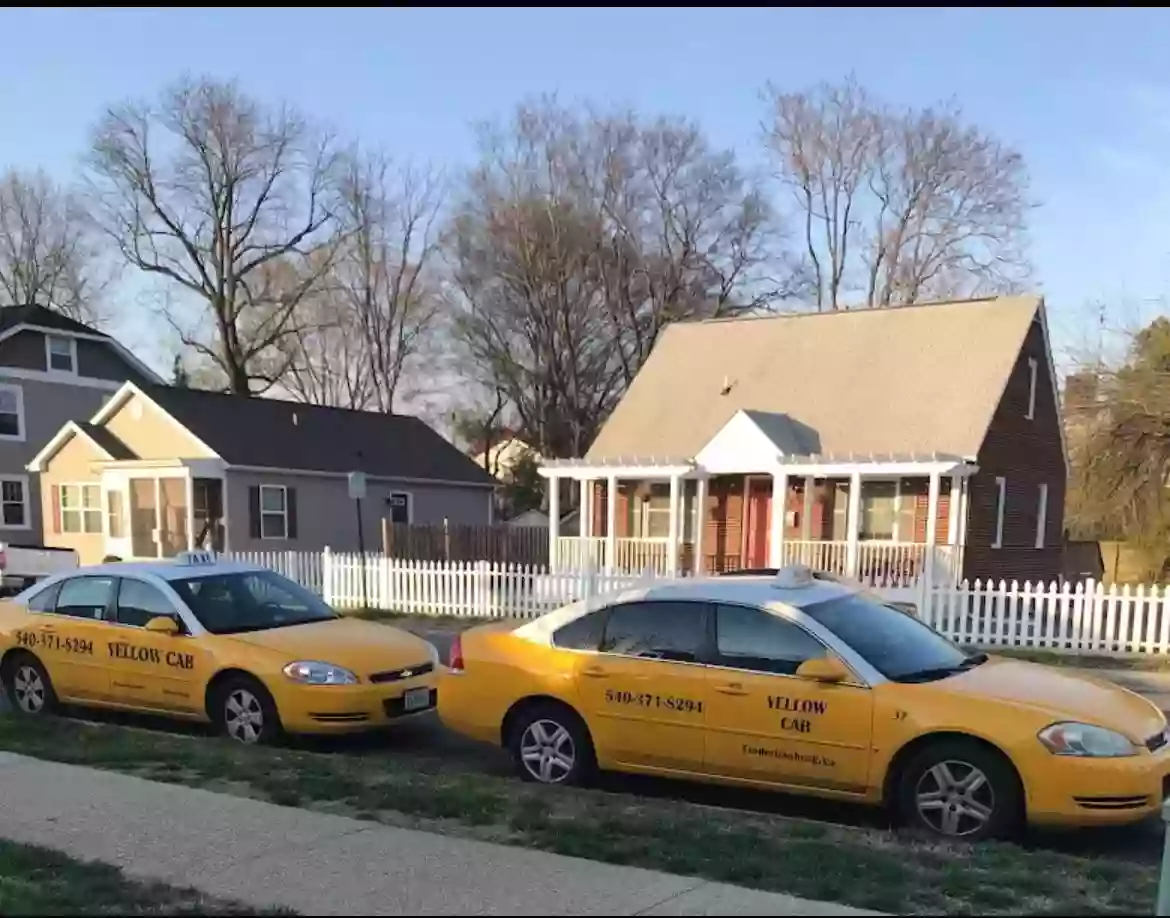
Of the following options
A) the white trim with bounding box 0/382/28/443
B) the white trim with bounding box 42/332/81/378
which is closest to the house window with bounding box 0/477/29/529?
the white trim with bounding box 0/382/28/443

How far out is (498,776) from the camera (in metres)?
7.66

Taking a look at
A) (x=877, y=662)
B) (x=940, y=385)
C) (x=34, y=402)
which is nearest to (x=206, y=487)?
(x=34, y=402)

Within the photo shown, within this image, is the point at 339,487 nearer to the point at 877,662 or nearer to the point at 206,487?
the point at 206,487

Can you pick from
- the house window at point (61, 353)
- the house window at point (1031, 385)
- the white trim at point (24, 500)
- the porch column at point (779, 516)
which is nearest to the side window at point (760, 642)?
the porch column at point (779, 516)

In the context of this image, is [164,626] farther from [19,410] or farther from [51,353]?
[51,353]

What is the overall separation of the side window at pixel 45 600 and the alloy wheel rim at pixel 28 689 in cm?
56

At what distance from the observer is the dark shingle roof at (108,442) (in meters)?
A: 27.7

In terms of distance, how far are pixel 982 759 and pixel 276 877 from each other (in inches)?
149

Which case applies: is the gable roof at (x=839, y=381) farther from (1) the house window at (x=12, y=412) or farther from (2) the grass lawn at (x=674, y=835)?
(1) the house window at (x=12, y=412)

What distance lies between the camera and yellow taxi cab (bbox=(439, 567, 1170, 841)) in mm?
5926

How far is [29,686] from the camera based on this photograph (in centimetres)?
1013

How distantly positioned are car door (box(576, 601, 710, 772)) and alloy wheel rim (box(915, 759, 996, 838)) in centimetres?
142

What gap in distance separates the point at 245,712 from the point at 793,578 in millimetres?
4600

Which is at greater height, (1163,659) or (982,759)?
(982,759)
